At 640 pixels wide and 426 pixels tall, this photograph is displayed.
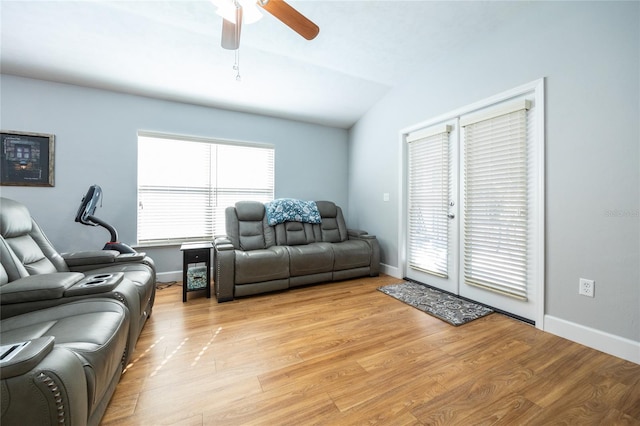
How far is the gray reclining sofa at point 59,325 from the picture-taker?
0.77 metres

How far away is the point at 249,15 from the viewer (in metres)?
1.59

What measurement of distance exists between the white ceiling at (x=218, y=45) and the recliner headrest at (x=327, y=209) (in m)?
1.62

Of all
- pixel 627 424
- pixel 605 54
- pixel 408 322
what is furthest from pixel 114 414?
pixel 605 54

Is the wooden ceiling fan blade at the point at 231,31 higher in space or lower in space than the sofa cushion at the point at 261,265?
higher

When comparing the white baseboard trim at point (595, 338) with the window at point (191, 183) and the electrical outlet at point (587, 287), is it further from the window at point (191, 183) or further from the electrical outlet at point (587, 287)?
the window at point (191, 183)

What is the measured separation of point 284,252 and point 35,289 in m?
2.01

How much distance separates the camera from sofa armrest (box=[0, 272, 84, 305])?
1267mm

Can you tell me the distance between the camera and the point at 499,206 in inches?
96.3

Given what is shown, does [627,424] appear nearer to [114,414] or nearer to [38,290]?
[114,414]

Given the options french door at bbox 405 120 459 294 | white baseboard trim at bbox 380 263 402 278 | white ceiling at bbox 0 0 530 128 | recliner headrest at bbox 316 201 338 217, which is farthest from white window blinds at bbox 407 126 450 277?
recliner headrest at bbox 316 201 338 217

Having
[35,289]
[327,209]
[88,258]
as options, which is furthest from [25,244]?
[327,209]

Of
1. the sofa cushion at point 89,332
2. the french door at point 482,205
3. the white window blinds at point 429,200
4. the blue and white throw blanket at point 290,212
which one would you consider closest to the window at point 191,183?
the blue and white throw blanket at point 290,212

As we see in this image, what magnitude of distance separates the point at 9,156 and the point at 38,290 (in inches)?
95.8

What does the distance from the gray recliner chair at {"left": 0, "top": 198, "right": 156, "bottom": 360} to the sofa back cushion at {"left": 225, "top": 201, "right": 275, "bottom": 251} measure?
1.09 meters
